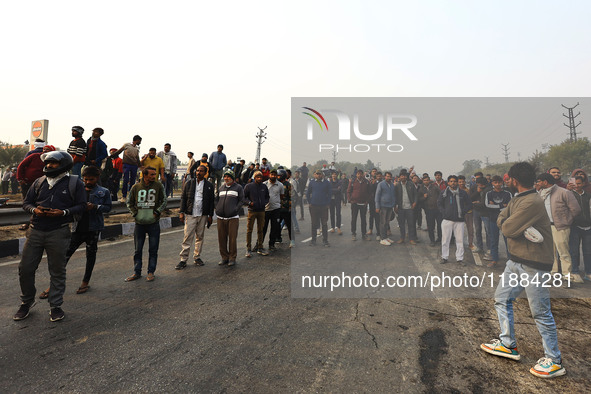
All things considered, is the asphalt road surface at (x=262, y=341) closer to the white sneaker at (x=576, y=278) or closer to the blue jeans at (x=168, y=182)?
the white sneaker at (x=576, y=278)

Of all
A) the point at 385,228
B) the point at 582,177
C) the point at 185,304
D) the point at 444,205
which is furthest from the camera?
the point at 385,228

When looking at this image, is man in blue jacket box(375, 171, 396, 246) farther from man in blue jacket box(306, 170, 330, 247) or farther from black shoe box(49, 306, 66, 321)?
black shoe box(49, 306, 66, 321)

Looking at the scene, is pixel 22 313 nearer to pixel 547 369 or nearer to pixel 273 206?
pixel 273 206

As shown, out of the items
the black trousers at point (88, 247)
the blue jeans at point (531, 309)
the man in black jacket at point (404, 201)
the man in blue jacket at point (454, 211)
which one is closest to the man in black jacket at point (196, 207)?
the black trousers at point (88, 247)

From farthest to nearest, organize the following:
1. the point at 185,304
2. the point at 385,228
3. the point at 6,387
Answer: the point at 385,228, the point at 185,304, the point at 6,387

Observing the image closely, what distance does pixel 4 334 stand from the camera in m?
3.03

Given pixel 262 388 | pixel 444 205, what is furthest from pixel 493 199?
pixel 262 388

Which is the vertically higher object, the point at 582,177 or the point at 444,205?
the point at 582,177

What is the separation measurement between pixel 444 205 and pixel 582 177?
2.63 metres

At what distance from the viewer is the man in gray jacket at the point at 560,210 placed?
5.39m

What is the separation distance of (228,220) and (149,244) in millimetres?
1534

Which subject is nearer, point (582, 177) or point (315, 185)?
point (582, 177)

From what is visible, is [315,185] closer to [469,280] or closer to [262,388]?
[469,280]

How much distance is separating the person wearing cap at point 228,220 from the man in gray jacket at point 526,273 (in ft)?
→ 14.4
